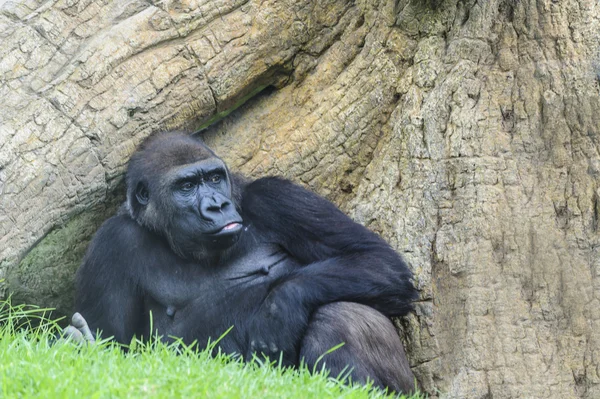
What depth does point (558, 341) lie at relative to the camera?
4707 millimetres

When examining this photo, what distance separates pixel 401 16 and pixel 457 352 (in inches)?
80.1

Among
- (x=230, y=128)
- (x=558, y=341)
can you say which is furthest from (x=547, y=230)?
(x=230, y=128)

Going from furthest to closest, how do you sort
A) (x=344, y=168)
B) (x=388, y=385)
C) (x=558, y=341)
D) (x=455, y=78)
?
(x=344, y=168), (x=455, y=78), (x=558, y=341), (x=388, y=385)

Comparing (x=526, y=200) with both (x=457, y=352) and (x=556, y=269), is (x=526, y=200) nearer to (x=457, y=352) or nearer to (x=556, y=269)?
(x=556, y=269)

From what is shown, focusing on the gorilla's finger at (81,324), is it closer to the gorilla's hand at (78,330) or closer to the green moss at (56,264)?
the gorilla's hand at (78,330)

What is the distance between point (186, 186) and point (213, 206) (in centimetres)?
29

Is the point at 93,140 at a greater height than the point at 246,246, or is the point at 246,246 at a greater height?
the point at 93,140

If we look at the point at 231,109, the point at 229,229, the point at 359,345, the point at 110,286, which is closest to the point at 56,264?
the point at 110,286

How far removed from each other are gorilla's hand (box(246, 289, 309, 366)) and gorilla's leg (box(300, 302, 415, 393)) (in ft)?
0.22

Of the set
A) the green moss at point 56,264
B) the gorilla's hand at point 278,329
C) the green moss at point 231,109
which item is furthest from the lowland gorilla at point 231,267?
the green moss at point 231,109

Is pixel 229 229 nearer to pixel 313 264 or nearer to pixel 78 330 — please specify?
pixel 313 264

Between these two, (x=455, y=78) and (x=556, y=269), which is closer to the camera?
(x=556, y=269)

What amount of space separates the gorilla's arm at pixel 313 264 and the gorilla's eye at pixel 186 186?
34 centimetres

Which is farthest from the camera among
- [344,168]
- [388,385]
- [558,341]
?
[344,168]
